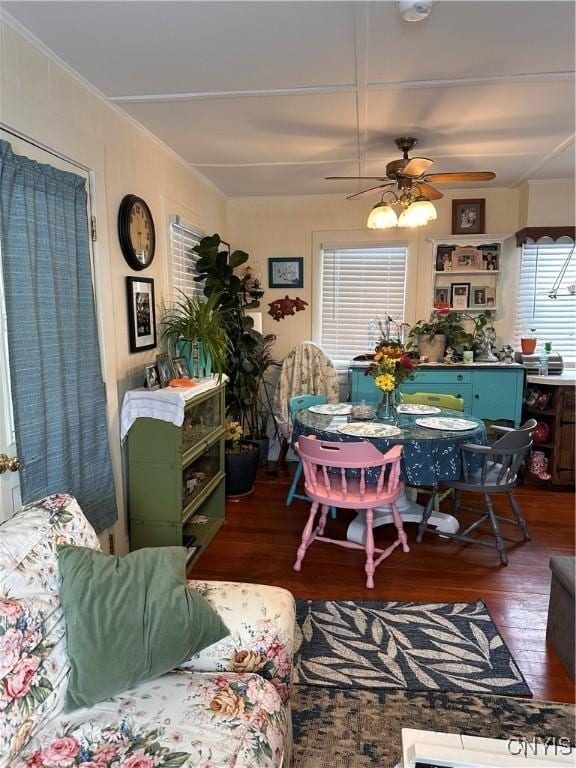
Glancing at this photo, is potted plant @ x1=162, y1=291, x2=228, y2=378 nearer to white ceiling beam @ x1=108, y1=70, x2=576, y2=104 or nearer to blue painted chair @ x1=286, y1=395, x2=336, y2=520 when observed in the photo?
blue painted chair @ x1=286, y1=395, x2=336, y2=520

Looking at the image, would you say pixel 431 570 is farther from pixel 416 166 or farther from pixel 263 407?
pixel 263 407

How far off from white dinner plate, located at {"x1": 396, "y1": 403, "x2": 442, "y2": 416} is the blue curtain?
2.00 meters

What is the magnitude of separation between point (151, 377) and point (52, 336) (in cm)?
84

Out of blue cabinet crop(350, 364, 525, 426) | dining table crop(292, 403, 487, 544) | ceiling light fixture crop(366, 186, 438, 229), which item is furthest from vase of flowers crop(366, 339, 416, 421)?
blue cabinet crop(350, 364, 525, 426)

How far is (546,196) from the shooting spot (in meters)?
4.27

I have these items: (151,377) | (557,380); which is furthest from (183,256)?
(557,380)

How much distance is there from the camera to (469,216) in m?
4.56

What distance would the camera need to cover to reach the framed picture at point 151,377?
9.31ft

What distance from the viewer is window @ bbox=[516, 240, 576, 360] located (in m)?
4.46

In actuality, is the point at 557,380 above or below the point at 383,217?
below

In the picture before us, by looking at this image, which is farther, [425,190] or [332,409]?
[332,409]

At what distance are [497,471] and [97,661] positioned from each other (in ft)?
8.48

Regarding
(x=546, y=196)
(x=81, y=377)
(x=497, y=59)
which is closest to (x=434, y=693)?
(x=81, y=377)

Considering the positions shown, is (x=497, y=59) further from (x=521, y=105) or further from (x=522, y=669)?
(x=522, y=669)
